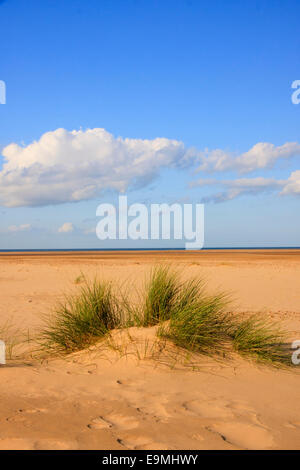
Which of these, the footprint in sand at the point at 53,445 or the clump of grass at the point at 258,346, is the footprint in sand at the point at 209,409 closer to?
the footprint in sand at the point at 53,445

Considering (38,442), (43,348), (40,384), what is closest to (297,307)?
(43,348)

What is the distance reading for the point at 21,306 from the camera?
952cm

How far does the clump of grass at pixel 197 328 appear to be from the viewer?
15.4 feet

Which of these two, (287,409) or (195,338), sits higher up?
(195,338)

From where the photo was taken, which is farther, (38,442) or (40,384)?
(40,384)

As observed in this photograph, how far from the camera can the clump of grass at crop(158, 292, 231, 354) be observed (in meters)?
4.70

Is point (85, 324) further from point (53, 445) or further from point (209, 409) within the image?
point (53, 445)

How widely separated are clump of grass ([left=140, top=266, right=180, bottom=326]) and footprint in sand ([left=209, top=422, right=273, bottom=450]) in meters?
2.14

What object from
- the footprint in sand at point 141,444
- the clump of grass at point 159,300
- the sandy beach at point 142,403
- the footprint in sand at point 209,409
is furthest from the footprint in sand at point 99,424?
the clump of grass at point 159,300

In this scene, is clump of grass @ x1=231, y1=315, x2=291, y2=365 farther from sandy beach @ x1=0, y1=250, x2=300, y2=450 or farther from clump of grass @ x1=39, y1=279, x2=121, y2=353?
clump of grass @ x1=39, y1=279, x2=121, y2=353

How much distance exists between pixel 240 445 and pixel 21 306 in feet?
24.9

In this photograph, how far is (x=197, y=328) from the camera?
4.75m
